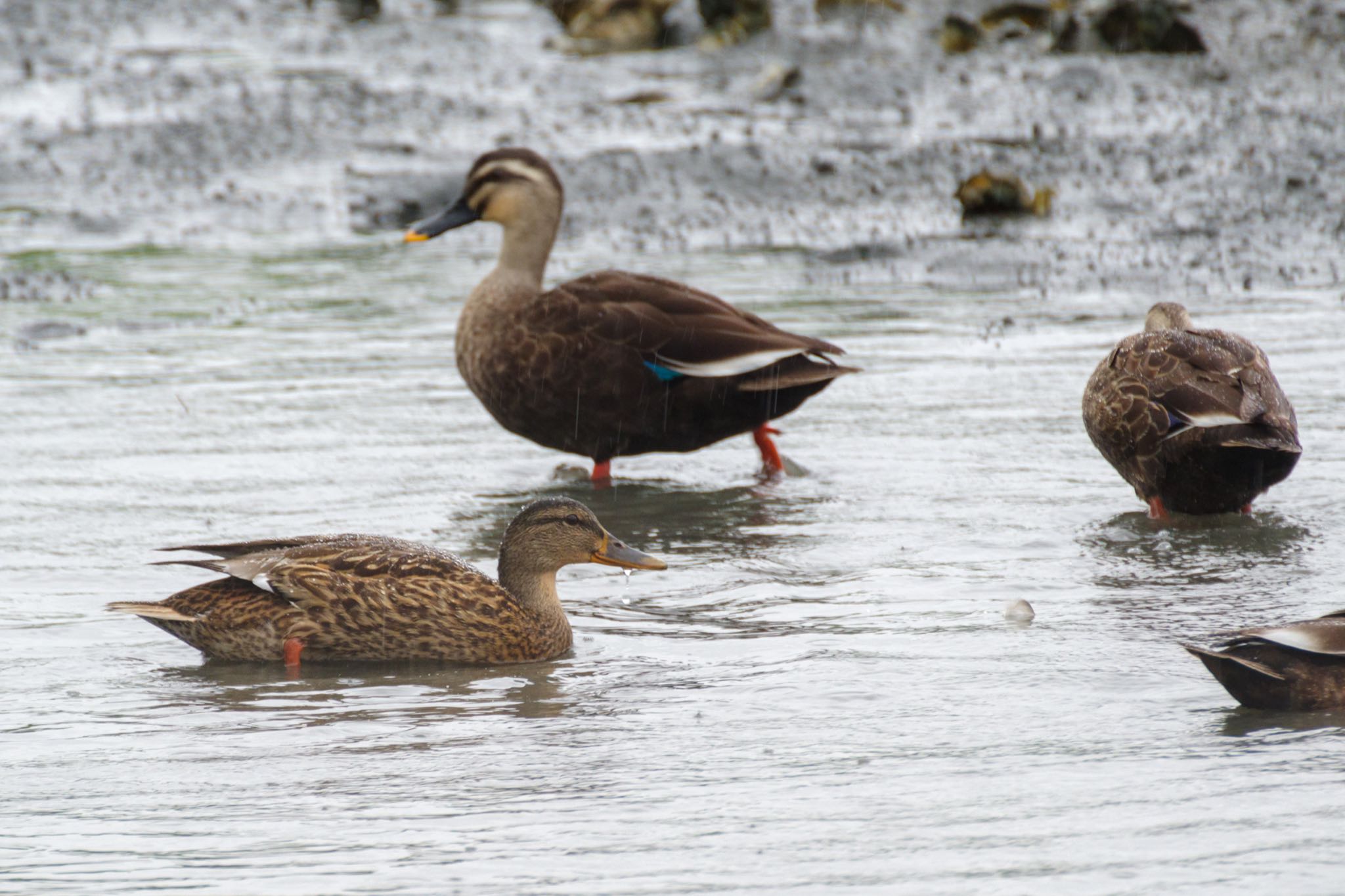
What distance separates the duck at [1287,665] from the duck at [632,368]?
3766mm

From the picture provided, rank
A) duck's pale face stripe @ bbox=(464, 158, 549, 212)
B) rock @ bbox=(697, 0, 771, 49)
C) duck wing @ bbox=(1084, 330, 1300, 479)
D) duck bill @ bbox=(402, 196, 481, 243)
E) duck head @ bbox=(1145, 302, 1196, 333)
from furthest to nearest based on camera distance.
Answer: rock @ bbox=(697, 0, 771, 49) → duck bill @ bbox=(402, 196, 481, 243) → duck's pale face stripe @ bbox=(464, 158, 549, 212) → duck head @ bbox=(1145, 302, 1196, 333) → duck wing @ bbox=(1084, 330, 1300, 479)

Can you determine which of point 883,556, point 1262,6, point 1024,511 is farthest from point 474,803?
point 1262,6

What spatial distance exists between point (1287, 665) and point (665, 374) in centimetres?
418

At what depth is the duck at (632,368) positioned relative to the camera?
8.91 m

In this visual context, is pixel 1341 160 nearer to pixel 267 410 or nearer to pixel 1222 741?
pixel 267 410

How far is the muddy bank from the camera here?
1493 centimetres

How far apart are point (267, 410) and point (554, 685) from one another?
4.53m

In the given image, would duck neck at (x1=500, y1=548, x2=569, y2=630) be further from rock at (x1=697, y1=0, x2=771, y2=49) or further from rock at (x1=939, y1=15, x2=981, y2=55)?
rock at (x1=697, y1=0, x2=771, y2=49)

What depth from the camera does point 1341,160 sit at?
16109 millimetres

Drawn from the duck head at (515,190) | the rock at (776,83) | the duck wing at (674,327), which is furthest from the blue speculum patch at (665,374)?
the rock at (776,83)

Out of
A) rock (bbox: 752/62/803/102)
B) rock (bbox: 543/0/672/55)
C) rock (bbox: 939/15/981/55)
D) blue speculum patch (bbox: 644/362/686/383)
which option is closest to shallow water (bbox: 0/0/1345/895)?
rock (bbox: 752/62/803/102)

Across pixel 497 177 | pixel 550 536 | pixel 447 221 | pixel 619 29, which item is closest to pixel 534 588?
pixel 550 536

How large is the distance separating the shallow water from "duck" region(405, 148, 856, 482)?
299mm

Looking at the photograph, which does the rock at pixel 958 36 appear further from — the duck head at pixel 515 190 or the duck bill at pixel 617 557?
the duck bill at pixel 617 557
